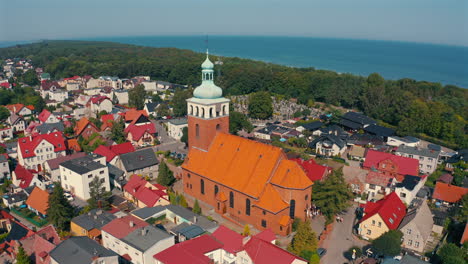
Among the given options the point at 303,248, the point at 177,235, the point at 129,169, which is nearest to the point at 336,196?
the point at 303,248

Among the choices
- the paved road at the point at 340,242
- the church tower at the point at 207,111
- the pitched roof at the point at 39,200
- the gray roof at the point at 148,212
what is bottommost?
the paved road at the point at 340,242

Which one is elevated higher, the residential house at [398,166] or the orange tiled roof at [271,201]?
the orange tiled roof at [271,201]

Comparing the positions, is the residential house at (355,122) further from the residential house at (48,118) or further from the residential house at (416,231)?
the residential house at (48,118)

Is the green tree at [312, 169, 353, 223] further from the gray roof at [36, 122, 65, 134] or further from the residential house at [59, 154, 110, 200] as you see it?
the gray roof at [36, 122, 65, 134]

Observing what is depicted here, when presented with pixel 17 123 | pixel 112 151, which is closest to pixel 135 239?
pixel 112 151

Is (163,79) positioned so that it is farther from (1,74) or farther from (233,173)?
(233,173)

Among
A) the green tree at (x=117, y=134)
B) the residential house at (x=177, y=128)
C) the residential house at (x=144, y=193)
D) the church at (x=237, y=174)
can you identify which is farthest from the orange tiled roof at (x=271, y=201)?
the green tree at (x=117, y=134)
